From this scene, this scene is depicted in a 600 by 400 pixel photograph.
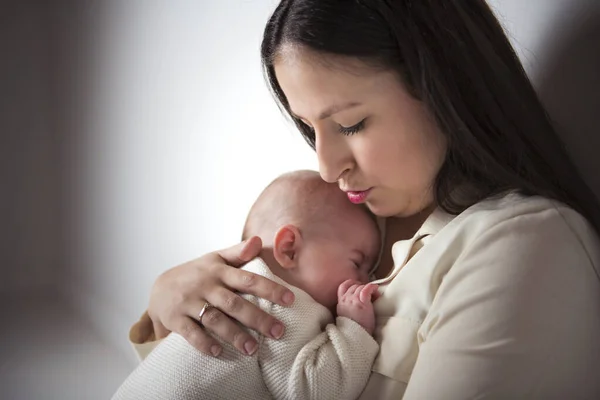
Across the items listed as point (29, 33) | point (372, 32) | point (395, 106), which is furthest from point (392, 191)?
point (29, 33)

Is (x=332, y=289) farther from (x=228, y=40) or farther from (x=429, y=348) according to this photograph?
(x=228, y=40)

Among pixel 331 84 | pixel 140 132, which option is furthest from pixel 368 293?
pixel 140 132

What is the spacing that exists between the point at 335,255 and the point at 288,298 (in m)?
0.15

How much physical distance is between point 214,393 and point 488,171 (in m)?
0.57

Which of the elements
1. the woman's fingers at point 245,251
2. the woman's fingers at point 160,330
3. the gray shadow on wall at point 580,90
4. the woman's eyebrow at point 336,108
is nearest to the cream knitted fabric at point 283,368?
the woman's fingers at point 245,251

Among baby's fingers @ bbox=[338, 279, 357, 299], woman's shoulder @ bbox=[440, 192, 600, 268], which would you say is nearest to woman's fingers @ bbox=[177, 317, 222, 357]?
baby's fingers @ bbox=[338, 279, 357, 299]

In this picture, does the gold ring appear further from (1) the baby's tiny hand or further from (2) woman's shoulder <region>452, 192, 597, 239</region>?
(2) woman's shoulder <region>452, 192, 597, 239</region>

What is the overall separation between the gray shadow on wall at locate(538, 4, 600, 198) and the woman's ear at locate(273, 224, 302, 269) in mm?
512

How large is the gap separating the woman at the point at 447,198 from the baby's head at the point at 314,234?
8 cm

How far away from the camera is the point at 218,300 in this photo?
1157 millimetres

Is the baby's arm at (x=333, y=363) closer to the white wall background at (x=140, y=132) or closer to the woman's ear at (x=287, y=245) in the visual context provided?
the woman's ear at (x=287, y=245)

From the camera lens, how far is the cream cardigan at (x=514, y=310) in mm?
875

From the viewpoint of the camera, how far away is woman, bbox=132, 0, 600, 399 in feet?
2.91

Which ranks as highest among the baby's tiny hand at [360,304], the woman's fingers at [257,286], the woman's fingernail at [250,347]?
A: the woman's fingers at [257,286]
